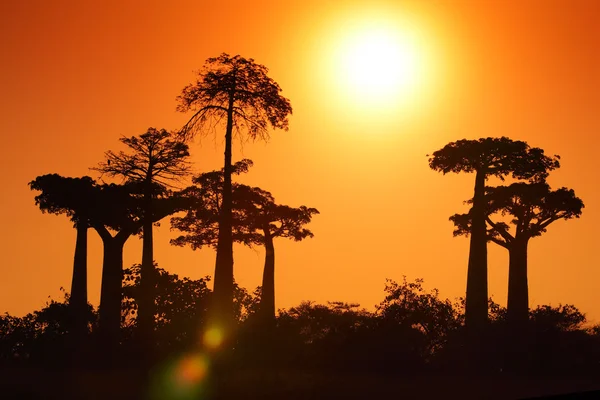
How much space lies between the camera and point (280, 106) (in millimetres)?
36469

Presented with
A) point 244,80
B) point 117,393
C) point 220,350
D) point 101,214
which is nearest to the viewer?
point 117,393

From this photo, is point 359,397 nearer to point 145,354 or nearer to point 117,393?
point 117,393

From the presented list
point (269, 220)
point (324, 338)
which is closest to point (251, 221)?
point (269, 220)

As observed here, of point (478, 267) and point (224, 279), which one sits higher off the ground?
point (478, 267)

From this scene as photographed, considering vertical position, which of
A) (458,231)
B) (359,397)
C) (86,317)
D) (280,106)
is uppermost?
(280,106)

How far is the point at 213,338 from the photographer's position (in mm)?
33469

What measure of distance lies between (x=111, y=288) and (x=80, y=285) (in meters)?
1.50

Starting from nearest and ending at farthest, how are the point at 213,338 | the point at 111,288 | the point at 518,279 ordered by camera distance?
the point at 213,338
the point at 111,288
the point at 518,279

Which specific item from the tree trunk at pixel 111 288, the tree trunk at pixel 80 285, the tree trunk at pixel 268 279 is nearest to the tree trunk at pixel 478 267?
the tree trunk at pixel 268 279

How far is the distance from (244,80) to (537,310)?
58.8 feet

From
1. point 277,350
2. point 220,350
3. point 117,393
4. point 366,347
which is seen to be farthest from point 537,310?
point 117,393

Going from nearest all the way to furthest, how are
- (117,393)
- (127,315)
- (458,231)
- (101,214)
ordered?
1. (117,393)
2. (127,315)
3. (101,214)
4. (458,231)

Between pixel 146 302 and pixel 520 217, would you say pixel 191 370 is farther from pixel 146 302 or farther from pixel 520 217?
pixel 520 217

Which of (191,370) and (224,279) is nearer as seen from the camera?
(191,370)
